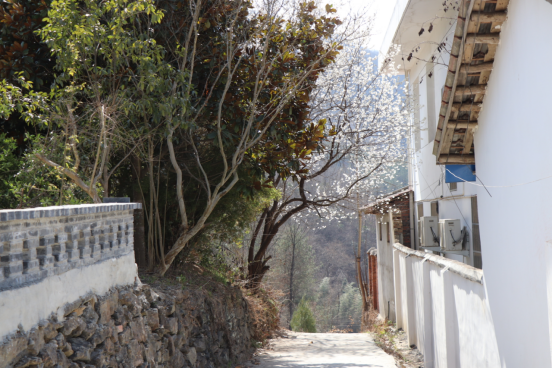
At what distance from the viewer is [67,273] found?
4.12 metres

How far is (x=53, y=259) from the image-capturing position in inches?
151

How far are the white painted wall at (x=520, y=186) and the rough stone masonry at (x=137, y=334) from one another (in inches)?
148

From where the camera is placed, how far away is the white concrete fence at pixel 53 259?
3.23m

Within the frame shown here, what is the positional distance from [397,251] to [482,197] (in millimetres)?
7274

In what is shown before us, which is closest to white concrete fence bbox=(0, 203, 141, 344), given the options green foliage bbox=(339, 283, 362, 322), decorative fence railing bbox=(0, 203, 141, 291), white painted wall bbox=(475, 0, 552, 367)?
decorative fence railing bbox=(0, 203, 141, 291)

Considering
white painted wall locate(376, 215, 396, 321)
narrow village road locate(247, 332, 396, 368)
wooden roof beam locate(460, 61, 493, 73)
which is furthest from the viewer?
white painted wall locate(376, 215, 396, 321)

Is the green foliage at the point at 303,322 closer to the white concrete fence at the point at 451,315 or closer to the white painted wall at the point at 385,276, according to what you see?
the white painted wall at the point at 385,276

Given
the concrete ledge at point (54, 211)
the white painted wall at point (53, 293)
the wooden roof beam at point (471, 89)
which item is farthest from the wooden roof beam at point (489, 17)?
the white painted wall at point (53, 293)

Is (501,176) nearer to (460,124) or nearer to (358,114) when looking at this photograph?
(460,124)

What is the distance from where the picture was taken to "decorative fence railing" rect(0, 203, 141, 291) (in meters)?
3.25

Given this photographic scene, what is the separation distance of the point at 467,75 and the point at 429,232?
19.1 ft

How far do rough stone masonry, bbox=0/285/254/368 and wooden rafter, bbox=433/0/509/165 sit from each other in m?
4.13

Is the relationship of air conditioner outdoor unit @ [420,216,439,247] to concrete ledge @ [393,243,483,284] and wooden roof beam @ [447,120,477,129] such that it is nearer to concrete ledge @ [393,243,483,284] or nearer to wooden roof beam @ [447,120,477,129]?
concrete ledge @ [393,243,483,284]

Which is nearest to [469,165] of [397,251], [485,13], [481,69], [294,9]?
[481,69]
